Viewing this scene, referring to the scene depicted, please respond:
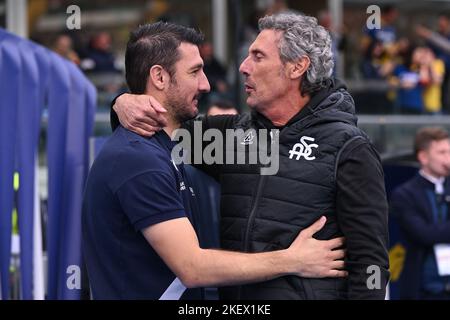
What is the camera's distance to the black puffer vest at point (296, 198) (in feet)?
10.1

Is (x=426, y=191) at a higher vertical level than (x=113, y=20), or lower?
lower

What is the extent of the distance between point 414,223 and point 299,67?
282cm

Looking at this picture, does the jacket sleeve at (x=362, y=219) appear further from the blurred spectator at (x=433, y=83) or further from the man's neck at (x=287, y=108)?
the blurred spectator at (x=433, y=83)

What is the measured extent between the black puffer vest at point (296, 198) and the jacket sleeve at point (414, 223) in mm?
2725

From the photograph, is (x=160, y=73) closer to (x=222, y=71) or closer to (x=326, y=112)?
(x=326, y=112)

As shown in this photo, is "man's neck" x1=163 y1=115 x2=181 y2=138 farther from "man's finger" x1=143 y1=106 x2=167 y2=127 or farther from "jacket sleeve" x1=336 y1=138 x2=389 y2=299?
"jacket sleeve" x1=336 y1=138 x2=389 y2=299

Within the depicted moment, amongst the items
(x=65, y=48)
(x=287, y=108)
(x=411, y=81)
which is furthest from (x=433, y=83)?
(x=287, y=108)

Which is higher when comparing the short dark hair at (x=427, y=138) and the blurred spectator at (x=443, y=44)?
the blurred spectator at (x=443, y=44)

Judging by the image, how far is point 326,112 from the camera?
3201 mm

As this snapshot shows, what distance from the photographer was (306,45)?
324cm

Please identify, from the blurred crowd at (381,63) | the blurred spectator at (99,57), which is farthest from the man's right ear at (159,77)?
the blurred spectator at (99,57)

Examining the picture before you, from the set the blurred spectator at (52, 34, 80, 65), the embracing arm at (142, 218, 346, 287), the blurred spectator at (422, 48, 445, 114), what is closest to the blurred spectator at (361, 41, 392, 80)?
the blurred spectator at (422, 48, 445, 114)

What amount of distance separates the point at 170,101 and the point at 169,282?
66cm
